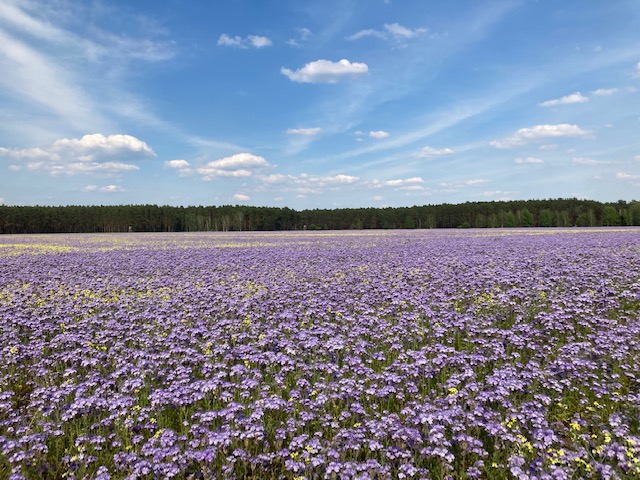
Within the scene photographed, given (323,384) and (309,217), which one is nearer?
(323,384)

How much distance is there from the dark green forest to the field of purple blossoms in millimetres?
97969

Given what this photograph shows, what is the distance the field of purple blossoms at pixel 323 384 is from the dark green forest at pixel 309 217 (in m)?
98.0

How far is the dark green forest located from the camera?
95.5m

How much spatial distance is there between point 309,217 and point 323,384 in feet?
389

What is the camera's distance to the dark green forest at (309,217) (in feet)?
313

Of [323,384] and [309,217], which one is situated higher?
[309,217]

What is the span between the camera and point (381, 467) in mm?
3520

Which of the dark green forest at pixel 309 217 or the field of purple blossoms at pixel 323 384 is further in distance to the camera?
the dark green forest at pixel 309 217

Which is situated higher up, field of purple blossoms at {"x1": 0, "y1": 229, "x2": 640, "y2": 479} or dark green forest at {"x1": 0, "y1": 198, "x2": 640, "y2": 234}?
dark green forest at {"x1": 0, "y1": 198, "x2": 640, "y2": 234}

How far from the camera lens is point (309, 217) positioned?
123m

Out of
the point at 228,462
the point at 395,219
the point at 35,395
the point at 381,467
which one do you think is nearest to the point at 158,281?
the point at 35,395

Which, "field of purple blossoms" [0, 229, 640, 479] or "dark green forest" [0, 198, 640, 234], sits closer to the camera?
"field of purple blossoms" [0, 229, 640, 479]

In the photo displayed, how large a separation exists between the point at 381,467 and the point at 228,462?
153 centimetres

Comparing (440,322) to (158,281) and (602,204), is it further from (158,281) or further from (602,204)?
(602,204)
